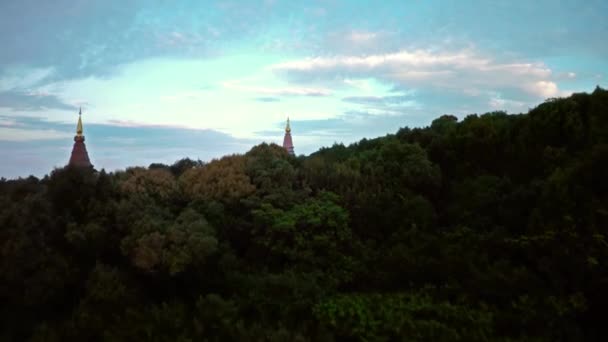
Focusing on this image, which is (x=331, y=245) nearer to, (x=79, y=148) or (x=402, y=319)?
(x=402, y=319)

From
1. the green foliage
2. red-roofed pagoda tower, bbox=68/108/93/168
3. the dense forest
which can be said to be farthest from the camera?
red-roofed pagoda tower, bbox=68/108/93/168

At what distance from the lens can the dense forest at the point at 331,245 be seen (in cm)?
768

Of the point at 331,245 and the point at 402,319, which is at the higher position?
the point at 331,245

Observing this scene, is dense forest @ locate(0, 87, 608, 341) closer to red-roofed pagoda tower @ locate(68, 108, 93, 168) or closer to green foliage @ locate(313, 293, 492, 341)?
green foliage @ locate(313, 293, 492, 341)

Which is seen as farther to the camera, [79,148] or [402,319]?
[79,148]

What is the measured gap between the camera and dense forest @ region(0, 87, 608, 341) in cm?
768

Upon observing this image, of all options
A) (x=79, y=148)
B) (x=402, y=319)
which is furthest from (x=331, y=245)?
(x=79, y=148)

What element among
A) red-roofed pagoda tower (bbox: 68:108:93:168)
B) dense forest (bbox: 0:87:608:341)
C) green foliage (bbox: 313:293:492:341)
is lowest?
green foliage (bbox: 313:293:492:341)

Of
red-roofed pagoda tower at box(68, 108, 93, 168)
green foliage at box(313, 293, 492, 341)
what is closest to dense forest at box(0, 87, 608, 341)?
green foliage at box(313, 293, 492, 341)

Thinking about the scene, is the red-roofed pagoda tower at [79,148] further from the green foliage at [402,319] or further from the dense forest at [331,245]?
the green foliage at [402,319]

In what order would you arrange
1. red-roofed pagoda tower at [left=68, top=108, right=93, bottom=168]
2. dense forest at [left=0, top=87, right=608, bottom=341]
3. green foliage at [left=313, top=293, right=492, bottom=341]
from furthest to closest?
red-roofed pagoda tower at [left=68, top=108, right=93, bottom=168]
dense forest at [left=0, top=87, right=608, bottom=341]
green foliage at [left=313, top=293, right=492, bottom=341]

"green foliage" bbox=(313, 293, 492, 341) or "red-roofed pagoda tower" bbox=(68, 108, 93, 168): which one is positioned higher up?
"red-roofed pagoda tower" bbox=(68, 108, 93, 168)

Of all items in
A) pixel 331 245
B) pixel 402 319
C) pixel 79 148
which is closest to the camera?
pixel 402 319

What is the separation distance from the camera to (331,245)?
9.16 metres
